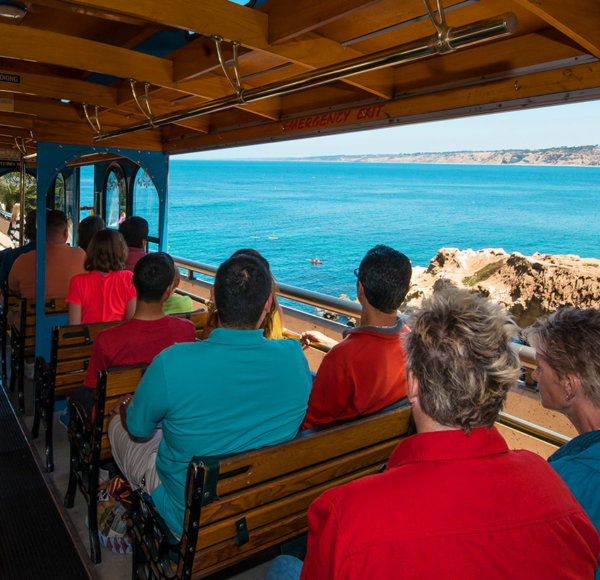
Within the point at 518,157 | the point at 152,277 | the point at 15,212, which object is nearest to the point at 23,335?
the point at 152,277

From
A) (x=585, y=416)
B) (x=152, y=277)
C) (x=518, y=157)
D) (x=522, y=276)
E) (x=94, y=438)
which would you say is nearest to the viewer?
(x=585, y=416)

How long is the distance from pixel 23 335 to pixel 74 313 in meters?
0.73

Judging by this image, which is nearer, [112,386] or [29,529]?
[112,386]

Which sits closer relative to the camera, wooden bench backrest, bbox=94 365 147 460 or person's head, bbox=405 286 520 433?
person's head, bbox=405 286 520 433

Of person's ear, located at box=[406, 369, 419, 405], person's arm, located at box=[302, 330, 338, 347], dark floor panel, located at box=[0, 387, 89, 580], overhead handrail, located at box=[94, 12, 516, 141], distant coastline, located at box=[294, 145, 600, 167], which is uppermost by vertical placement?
distant coastline, located at box=[294, 145, 600, 167]

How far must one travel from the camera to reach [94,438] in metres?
2.63

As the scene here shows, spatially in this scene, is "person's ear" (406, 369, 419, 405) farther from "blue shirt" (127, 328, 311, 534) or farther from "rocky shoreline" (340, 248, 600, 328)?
"rocky shoreline" (340, 248, 600, 328)

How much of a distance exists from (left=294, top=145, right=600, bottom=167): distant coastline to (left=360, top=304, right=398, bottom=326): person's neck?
7.98m

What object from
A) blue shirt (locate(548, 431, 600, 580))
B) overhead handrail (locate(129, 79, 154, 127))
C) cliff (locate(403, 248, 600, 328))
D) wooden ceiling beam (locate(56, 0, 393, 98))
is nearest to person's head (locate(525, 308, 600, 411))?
blue shirt (locate(548, 431, 600, 580))

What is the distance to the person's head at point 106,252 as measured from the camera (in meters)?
3.75

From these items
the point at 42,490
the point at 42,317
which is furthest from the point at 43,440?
the point at 42,317

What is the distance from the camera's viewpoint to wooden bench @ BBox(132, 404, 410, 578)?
1.65 meters

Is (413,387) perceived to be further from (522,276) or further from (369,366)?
(522,276)

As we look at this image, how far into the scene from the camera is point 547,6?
5.95 feet
